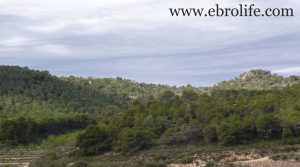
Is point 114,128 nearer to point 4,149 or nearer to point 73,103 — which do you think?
point 4,149

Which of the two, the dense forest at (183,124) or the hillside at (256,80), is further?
the hillside at (256,80)

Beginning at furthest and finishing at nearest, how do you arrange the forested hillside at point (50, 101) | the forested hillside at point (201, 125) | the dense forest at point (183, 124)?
the forested hillside at point (50, 101) < the dense forest at point (183, 124) < the forested hillside at point (201, 125)

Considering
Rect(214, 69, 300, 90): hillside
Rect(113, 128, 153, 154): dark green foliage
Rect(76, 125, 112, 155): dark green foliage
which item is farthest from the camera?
Rect(214, 69, 300, 90): hillside

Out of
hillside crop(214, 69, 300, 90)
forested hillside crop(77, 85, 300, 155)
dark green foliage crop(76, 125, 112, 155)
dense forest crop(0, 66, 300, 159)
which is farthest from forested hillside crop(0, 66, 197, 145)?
dark green foliage crop(76, 125, 112, 155)

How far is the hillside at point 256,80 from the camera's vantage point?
356ft

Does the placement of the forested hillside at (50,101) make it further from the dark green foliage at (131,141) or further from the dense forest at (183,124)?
the dark green foliage at (131,141)

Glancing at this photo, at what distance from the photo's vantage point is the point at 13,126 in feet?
228

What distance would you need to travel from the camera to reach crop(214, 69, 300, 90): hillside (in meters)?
108

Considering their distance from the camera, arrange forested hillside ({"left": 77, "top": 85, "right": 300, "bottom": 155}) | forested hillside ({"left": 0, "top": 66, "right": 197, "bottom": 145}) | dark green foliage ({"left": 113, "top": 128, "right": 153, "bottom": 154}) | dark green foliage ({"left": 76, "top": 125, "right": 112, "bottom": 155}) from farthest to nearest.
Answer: forested hillside ({"left": 0, "top": 66, "right": 197, "bottom": 145}), dark green foliage ({"left": 76, "top": 125, "right": 112, "bottom": 155}), forested hillside ({"left": 77, "top": 85, "right": 300, "bottom": 155}), dark green foliage ({"left": 113, "top": 128, "right": 153, "bottom": 154})

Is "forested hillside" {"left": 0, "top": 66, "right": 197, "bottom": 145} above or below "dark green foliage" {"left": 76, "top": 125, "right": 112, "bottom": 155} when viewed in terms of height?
above

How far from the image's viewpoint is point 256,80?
398 ft

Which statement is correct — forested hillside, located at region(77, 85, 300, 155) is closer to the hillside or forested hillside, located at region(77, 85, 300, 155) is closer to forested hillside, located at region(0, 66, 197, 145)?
forested hillside, located at region(0, 66, 197, 145)

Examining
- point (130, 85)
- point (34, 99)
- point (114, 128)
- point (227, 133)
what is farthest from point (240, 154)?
point (130, 85)

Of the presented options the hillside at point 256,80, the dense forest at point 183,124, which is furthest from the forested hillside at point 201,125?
the hillside at point 256,80
